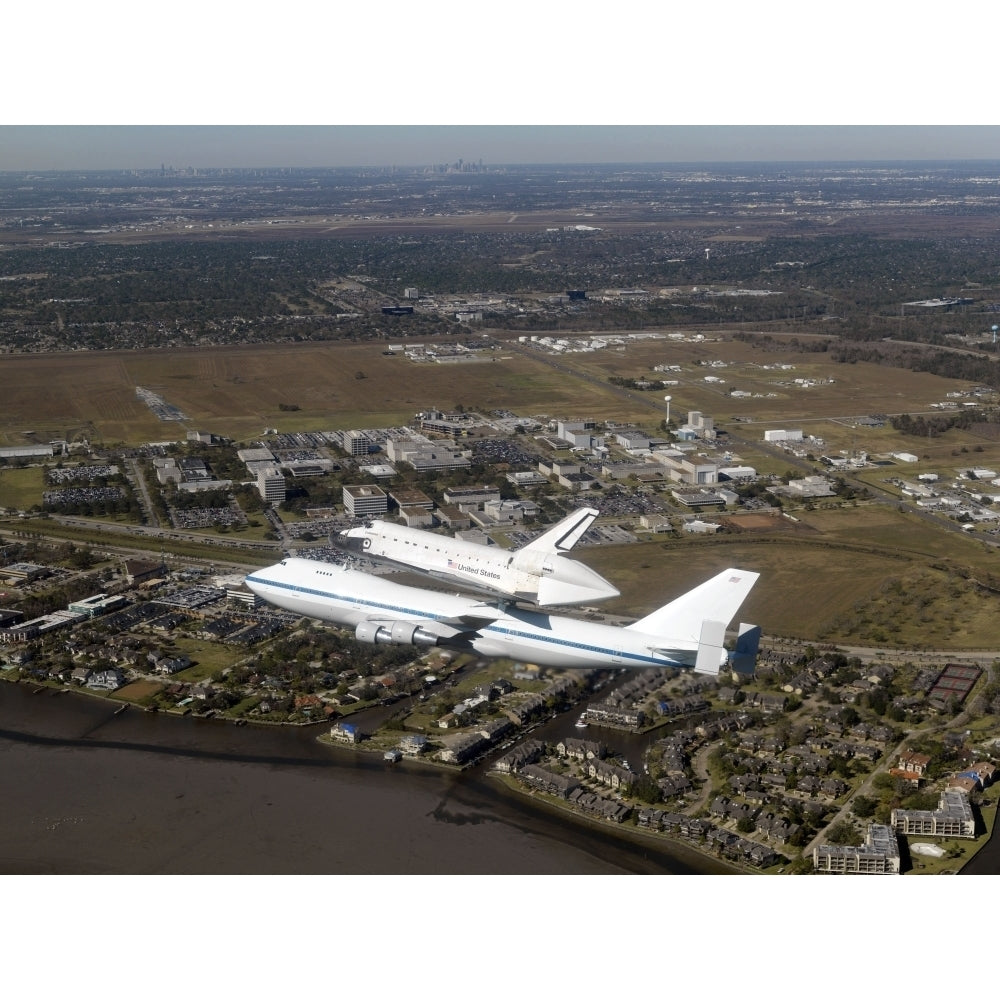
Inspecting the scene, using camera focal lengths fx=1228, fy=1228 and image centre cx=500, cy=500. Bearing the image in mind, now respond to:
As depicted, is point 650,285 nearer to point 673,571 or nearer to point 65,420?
point 65,420

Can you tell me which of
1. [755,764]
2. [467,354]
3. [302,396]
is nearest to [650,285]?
[467,354]

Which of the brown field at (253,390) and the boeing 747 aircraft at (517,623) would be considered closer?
the boeing 747 aircraft at (517,623)

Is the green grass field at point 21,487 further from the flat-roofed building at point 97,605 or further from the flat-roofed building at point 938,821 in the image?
the flat-roofed building at point 938,821

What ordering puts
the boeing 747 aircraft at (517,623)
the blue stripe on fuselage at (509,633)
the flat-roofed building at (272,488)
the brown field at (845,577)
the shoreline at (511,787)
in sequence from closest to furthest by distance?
the boeing 747 aircraft at (517,623) < the blue stripe on fuselage at (509,633) < the shoreline at (511,787) < the brown field at (845,577) < the flat-roofed building at (272,488)

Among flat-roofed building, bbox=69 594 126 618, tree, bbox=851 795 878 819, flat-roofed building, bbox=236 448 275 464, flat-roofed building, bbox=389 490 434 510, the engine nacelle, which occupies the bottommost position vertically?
tree, bbox=851 795 878 819

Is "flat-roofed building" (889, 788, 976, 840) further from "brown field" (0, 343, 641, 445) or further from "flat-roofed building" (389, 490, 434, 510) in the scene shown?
"brown field" (0, 343, 641, 445)

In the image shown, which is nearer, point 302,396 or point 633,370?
point 302,396

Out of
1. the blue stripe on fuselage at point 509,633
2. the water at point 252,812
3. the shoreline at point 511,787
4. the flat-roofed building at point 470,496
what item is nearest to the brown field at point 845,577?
the flat-roofed building at point 470,496

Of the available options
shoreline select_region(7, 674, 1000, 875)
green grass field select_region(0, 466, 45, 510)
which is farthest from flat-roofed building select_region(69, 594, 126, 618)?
green grass field select_region(0, 466, 45, 510)
